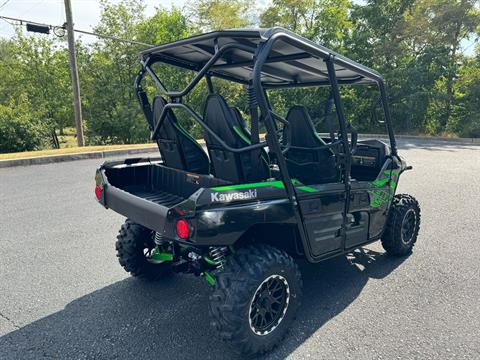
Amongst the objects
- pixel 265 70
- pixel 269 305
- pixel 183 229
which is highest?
pixel 265 70

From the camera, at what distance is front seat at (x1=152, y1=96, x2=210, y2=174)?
2895 mm

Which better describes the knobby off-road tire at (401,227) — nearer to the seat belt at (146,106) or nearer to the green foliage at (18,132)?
the seat belt at (146,106)

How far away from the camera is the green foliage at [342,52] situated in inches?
796

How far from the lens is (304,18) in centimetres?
2517

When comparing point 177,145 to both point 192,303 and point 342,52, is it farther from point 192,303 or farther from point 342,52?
point 342,52

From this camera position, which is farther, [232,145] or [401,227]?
[401,227]

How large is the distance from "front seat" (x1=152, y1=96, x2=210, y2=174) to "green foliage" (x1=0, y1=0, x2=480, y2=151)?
17.1m

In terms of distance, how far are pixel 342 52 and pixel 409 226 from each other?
20318 mm

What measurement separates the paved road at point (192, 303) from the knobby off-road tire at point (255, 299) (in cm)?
17

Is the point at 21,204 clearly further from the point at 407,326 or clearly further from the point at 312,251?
the point at 407,326

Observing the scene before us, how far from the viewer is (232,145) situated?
2592 mm

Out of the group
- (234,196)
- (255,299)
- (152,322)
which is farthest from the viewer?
(152,322)

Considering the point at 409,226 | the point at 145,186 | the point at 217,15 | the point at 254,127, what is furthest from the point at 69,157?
the point at 217,15

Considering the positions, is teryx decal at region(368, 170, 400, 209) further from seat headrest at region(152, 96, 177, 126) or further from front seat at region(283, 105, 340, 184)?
seat headrest at region(152, 96, 177, 126)
